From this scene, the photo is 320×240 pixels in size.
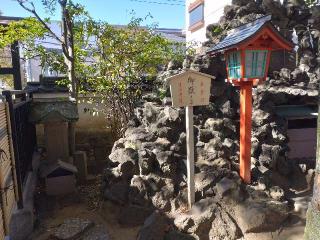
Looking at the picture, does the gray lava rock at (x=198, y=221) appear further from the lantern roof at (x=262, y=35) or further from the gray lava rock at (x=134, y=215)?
the lantern roof at (x=262, y=35)

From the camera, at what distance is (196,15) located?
→ 14.7 meters

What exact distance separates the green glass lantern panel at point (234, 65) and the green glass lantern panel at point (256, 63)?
18 centimetres

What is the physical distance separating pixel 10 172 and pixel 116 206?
258 centimetres

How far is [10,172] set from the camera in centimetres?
Result: 464

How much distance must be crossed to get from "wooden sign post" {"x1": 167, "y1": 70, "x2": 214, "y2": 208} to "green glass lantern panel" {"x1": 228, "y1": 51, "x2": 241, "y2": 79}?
1.85 feet

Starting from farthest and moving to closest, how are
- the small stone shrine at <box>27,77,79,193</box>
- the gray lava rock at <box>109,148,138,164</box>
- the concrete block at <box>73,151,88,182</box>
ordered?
the concrete block at <box>73,151,88,182</box>, the small stone shrine at <box>27,77,79,193</box>, the gray lava rock at <box>109,148,138,164</box>

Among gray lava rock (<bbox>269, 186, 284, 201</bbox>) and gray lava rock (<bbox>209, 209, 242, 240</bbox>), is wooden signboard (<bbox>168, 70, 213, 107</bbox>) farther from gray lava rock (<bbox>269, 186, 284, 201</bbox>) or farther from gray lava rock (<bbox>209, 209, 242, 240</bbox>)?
gray lava rock (<bbox>269, 186, 284, 201</bbox>)

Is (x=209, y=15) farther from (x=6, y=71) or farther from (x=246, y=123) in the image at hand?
(x=6, y=71)

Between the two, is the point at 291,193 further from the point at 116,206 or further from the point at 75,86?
the point at 75,86

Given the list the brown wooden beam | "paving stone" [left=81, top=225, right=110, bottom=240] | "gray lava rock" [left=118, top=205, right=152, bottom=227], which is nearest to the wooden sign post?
"gray lava rock" [left=118, top=205, right=152, bottom=227]

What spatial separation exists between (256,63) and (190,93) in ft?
4.61

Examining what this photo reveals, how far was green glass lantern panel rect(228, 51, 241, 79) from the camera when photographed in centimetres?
580

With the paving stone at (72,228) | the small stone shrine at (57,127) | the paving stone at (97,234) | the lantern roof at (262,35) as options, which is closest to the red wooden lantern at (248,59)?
the lantern roof at (262,35)

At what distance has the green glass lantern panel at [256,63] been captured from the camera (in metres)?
5.68
